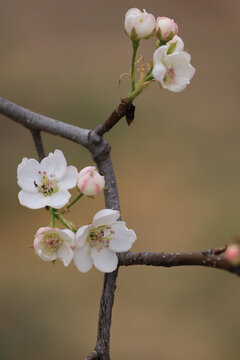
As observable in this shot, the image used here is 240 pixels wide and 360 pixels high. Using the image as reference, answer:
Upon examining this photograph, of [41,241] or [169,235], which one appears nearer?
[41,241]

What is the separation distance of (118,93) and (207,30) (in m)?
0.90

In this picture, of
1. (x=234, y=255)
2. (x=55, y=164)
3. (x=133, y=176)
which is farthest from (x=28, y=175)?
(x=133, y=176)

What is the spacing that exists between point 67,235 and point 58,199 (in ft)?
0.18

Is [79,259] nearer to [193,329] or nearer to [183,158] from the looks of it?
[193,329]

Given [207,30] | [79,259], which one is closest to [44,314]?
[79,259]

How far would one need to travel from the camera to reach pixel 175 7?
3.43m

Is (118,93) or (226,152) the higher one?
(118,93)

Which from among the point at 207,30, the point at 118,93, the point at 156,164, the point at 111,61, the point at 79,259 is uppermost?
the point at 207,30

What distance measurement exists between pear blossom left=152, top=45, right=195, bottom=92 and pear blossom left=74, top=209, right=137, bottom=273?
0.50 feet

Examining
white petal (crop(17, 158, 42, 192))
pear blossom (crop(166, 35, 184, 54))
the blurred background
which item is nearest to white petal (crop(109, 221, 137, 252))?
white petal (crop(17, 158, 42, 192))

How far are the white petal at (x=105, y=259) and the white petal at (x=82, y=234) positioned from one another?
22 millimetres

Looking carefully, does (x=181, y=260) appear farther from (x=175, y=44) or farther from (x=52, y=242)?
(x=175, y=44)

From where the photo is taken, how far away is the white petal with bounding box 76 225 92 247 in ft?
1.83

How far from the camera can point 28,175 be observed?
63 cm
